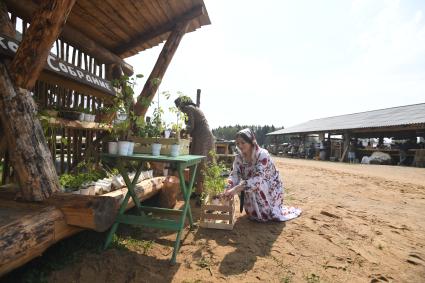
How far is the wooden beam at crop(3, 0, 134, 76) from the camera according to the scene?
3740mm

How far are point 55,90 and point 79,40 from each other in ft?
3.25

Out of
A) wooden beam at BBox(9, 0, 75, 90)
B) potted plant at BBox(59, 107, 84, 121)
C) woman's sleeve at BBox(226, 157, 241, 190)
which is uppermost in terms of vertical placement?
wooden beam at BBox(9, 0, 75, 90)

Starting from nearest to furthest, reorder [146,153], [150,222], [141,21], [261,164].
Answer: [150,222] < [146,153] < [261,164] < [141,21]

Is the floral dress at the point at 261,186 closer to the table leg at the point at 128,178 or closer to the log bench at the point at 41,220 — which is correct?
the table leg at the point at 128,178

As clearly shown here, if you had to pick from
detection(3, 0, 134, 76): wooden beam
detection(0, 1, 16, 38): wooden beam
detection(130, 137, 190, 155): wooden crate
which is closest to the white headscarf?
detection(130, 137, 190, 155): wooden crate

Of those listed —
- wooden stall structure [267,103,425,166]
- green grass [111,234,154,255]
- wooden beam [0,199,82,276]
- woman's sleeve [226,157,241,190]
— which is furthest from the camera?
wooden stall structure [267,103,425,166]

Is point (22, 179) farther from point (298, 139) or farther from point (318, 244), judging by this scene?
point (298, 139)

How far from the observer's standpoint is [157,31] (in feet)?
18.8

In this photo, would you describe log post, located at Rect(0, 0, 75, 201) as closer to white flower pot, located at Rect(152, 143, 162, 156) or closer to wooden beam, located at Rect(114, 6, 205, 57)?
white flower pot, located at Rect(152, 143, 162, 156)

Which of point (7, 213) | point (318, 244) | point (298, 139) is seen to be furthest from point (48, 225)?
point (298, 139)

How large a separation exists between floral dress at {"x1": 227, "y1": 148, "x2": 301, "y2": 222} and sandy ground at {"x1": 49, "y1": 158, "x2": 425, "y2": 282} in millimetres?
184

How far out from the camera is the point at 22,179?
8.61 ft

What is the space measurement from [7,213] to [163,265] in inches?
57.2

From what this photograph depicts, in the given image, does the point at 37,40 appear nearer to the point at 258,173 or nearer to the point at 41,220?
the point at 41,220
